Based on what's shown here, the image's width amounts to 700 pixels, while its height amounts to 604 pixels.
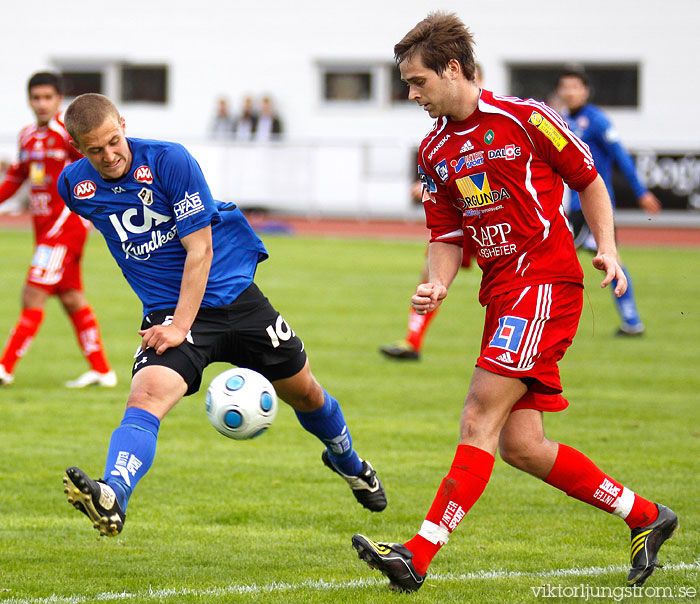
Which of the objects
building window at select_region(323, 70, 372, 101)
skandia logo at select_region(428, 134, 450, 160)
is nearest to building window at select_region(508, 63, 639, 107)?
building window at select_region(323, 70, 372, 101)

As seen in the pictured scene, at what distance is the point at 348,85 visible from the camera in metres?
27.9

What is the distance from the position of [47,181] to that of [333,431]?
410 cm

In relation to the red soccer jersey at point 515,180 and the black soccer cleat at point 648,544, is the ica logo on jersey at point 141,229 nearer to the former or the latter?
the red soccer jersey at point 515,180

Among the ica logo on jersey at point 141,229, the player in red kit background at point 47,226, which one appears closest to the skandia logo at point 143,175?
the ica logo on jersey at point 141,229

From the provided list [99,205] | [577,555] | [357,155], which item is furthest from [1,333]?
[357,155]

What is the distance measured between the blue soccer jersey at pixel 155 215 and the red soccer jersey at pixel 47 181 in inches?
144

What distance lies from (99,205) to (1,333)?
→ 6761 millimetres

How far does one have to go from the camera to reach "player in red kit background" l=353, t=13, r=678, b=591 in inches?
172

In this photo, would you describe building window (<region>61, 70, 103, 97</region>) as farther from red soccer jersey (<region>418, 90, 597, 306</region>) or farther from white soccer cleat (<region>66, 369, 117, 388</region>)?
red soccer jersey (<region>418, 90, 597, 306</region>)

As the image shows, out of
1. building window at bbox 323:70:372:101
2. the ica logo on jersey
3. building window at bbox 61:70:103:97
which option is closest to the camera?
the ica logo on jersey

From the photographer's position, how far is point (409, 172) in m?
24.0

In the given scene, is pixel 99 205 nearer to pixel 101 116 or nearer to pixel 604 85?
pixel 101 116

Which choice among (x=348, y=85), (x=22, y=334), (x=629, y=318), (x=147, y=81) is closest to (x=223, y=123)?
(x=147, y=81)

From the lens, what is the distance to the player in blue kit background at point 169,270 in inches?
178
